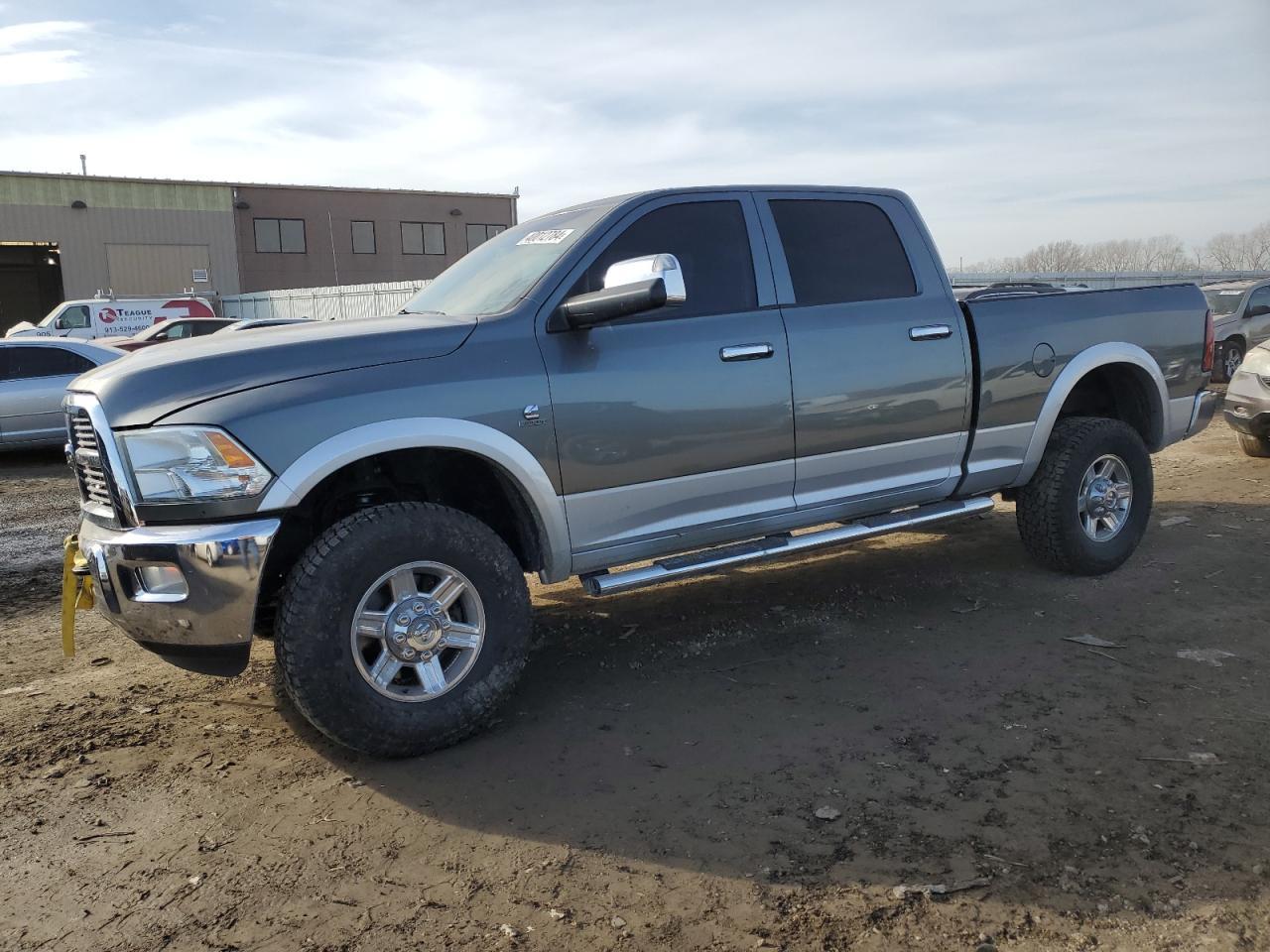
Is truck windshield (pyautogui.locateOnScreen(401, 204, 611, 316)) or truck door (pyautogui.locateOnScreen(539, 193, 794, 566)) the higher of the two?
truck windshield (pyautogui.locateOnScreen(401, 204, 611, 316))

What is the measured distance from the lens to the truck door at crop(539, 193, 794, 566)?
388 cm

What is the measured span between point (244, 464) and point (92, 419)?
2.04ft

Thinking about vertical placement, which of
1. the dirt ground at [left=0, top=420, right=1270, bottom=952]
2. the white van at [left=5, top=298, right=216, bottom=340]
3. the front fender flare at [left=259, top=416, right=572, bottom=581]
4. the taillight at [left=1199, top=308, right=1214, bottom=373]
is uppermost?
the white van at [left=5, top=298, right=216, bottom=340]

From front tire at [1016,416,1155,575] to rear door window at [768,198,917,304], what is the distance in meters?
1.36

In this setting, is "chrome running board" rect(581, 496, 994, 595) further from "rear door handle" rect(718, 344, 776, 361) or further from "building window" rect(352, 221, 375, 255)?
"building window" rect(352, 221, 375, 255)

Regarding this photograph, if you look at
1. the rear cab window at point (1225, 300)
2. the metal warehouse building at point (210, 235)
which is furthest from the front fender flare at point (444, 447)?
the metal warehouse building at point (210, 235)

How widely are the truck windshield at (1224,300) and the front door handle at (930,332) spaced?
42.4 ft

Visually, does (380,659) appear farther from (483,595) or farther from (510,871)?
(510,871)

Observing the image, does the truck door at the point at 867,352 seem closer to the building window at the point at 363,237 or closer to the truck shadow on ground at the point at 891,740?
the truck shadow on ground at the point at 891,740

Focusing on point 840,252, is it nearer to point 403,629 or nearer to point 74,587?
point 403,629

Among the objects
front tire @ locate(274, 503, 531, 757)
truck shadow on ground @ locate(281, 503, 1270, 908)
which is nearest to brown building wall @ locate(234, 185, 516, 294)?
truck shadow on ground @ locate(281, 503, 1270, 908)

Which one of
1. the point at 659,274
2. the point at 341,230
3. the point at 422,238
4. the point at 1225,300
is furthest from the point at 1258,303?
the point at 341,230

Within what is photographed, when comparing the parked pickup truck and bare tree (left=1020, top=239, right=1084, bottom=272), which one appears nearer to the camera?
the parked pickup truck

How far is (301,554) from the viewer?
3.55m
